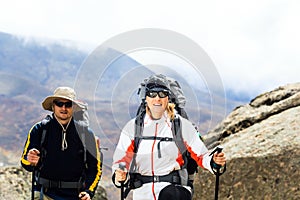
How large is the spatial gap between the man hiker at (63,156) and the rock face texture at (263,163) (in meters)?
3.74

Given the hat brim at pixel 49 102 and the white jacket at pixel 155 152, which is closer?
the white jacket at pixel 155 152

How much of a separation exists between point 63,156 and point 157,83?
1.84 m

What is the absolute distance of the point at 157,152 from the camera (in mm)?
6109

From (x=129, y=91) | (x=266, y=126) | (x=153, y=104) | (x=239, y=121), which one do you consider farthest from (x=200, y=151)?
(x=239, y=121)

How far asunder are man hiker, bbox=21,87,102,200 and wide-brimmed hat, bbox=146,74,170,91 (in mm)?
1260

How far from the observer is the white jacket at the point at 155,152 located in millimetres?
6102

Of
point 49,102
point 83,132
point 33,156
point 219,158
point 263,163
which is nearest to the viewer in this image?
point 219,158

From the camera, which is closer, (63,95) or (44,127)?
(44,127)

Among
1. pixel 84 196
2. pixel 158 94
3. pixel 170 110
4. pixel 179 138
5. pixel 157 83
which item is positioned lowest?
pixel 84 196

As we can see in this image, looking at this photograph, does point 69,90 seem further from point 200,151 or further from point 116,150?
point 200,151

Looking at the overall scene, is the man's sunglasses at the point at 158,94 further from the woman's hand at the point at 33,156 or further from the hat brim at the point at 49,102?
the woman's hand at the point at 33,156

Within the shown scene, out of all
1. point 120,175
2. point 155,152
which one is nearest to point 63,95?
point 120,175

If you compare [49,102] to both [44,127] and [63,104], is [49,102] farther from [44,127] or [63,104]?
[44,127]

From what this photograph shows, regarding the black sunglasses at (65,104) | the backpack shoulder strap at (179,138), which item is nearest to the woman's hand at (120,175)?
the backpack shoulder strap at (179,138)
